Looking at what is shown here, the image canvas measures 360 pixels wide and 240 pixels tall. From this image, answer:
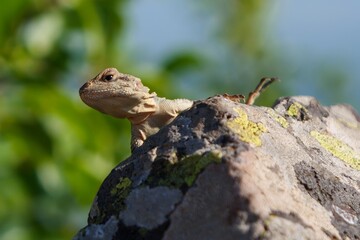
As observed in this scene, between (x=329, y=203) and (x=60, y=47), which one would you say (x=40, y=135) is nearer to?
(x=60, y=47)

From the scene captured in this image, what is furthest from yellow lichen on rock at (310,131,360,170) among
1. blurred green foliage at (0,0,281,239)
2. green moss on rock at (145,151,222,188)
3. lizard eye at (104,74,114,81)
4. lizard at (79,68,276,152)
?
blurred green foliage at (0,0,281,239)

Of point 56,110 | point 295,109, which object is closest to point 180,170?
point 295,109

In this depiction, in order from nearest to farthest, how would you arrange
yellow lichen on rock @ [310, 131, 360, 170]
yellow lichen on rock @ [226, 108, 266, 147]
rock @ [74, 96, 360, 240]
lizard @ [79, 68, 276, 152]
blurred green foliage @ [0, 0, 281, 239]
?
rock @ [74, 96, 360, 240]
yellow lichen on rock @ [226, 108, 266, 147]
yellow lichen on rock @ [310, 131, 360, 170]
lizard @ [79, 68, 276, 152]
blurred green foliage @ [0, 0, 281, 239]

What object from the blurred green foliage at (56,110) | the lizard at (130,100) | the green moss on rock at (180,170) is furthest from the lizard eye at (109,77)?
the blurred green foliage at (56,110)

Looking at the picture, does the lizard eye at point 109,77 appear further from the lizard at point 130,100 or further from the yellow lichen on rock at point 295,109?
the yellow lichen on rock at point 295,109

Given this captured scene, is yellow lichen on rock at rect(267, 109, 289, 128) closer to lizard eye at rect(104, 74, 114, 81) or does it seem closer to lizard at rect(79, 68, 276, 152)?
lizard at rect(79, 68, 276, 152)

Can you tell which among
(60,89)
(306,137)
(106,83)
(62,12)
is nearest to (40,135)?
(60,89)
